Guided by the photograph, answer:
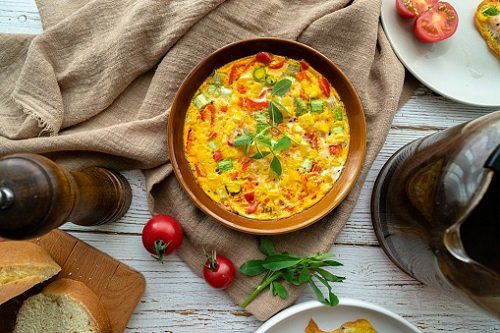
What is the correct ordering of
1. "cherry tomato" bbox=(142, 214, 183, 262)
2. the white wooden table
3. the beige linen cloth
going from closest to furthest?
"cherry tomato" bbox=(142, 214, 183, 262), the beige linen cloth, the white wooden table

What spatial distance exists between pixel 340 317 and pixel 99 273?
1.27 metres

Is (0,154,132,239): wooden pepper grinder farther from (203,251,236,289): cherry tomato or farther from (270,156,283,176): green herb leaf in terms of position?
(270,156,283,176): green herb leaf

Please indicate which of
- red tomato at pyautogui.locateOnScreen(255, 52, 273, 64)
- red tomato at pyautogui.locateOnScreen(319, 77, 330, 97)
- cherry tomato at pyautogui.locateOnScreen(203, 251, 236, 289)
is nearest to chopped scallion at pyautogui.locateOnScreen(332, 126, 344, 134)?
red tomato at pyautogui.locateOnScreen(319, 77, 330, 97)

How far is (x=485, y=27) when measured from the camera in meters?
2.90

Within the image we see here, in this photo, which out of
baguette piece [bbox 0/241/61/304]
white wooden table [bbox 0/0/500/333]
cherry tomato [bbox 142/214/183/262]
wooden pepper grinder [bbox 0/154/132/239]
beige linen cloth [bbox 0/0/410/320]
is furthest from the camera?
white wooden table [bbox 0/0/500/333]

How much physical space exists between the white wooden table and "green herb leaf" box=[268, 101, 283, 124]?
0.62 meters

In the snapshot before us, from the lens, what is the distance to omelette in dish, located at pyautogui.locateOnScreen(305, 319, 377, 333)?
2760 millimetres

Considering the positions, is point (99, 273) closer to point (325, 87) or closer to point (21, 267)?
point (21, 267)

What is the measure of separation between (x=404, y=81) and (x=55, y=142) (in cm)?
185

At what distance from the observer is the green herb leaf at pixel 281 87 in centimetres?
263

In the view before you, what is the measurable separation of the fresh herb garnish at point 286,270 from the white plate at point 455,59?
110 centimetres

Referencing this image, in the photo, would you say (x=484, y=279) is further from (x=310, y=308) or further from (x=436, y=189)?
(x=310, y=308)

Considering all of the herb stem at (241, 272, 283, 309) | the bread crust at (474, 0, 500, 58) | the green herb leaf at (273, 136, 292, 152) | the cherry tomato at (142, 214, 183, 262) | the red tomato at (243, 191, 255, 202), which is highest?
the bread crust at (474, 0, 500, 58)

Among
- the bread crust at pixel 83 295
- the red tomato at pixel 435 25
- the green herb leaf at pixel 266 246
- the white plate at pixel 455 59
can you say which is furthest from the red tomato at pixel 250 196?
the red tomato at pixel 435 25
